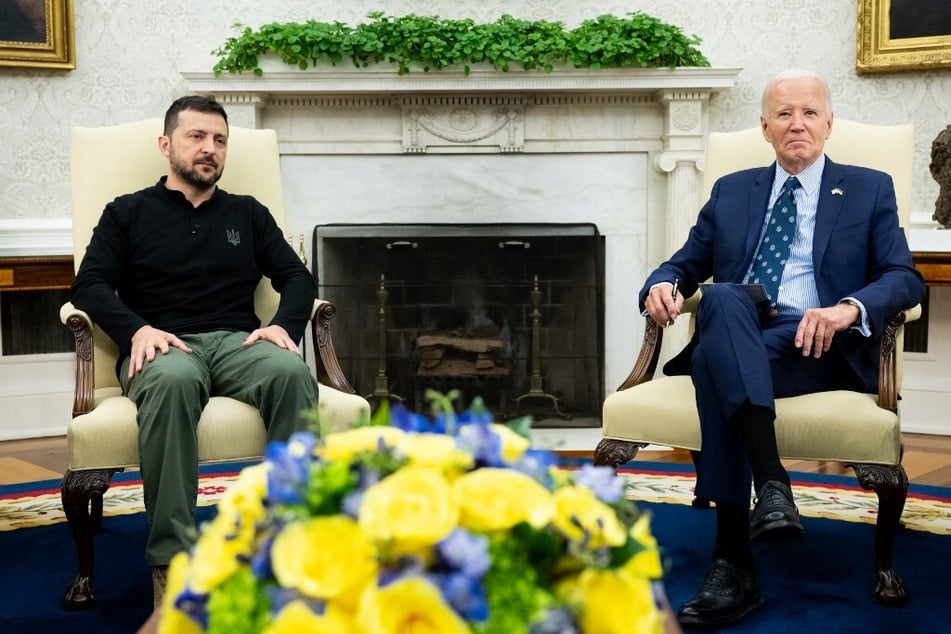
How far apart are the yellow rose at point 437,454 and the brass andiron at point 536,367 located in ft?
11.3

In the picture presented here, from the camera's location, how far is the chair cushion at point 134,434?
2.17 meters

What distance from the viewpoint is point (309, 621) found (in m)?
0.76

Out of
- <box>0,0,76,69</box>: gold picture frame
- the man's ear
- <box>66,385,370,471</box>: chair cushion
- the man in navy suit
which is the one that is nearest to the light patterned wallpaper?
<box>0,0,76,69</box>: gold picture frame

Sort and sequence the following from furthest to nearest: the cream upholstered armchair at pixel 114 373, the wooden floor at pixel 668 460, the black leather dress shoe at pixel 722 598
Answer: the wooden floor at pixel 668 460
the cream upholstered armchair at pixel 114 373
the black leather dress shoe at pixel 722 598

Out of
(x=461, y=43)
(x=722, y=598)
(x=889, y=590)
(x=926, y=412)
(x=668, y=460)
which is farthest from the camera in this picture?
(x=926, y=412)

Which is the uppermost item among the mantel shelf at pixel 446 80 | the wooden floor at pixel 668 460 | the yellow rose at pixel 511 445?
the mantel shelf at pixel 446 80

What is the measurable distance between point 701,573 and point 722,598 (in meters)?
0.33

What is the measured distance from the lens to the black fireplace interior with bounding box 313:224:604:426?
173 inches

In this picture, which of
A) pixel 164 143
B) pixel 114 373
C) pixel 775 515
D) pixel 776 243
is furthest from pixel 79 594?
pixel 776 243

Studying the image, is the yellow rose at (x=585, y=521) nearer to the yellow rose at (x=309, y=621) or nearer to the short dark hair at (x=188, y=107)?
the yellow rose at (x=309, y=621)

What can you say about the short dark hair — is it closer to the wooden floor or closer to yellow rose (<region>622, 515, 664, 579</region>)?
the wooden floor

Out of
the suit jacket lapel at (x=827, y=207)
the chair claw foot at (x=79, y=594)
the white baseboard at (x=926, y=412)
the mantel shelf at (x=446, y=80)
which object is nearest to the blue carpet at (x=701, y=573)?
the chair claw foot at (x=79, y=594)

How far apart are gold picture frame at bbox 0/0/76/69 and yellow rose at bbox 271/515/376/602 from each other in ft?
13.4

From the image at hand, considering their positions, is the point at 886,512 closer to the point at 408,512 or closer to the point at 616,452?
the point at 616,452
